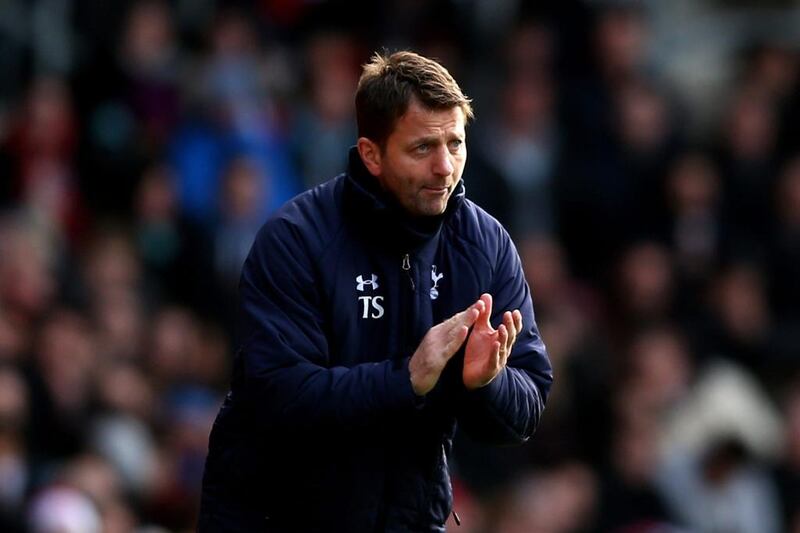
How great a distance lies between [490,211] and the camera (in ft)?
36.8

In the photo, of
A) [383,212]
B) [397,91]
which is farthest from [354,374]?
[397,91]

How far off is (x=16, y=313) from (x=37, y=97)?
176 centimetres

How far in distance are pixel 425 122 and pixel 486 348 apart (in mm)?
637

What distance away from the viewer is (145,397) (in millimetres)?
10016

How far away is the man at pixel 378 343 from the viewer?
4.89 m

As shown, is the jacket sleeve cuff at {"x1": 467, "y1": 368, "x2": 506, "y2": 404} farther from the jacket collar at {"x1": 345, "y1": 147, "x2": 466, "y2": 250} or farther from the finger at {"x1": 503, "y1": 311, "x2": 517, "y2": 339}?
the jacket collar at {"x1": 345, "y1": 147, "x2": 466, "y2": 250}

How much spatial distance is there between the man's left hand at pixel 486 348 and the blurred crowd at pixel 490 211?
14.9 ft

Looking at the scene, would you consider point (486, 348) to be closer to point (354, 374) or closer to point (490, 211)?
point (354, 374)

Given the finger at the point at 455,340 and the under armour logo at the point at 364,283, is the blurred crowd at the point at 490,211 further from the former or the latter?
the finger at the point at 455,340

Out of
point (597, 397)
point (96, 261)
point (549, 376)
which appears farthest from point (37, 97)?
point (549, 376)

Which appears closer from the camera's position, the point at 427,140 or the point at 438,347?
the point at 438,347

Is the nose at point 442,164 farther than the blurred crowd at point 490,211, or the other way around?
the blurred crowd at point 490,211

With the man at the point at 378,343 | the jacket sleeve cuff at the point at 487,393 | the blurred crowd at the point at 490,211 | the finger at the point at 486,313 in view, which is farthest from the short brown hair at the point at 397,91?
the blurred crowd at the point at 490,211

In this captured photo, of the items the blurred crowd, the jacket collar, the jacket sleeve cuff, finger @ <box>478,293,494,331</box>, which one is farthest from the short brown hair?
the blurred crowd
